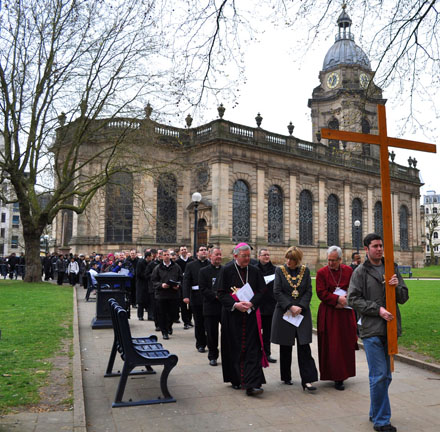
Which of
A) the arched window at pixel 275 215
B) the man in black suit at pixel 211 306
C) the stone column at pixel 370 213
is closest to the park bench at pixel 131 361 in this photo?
the man in black suit at pixel 211 306

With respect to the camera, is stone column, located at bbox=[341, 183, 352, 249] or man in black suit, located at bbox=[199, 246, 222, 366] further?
stone column, located at bbox=[341, 183, 352, 249]

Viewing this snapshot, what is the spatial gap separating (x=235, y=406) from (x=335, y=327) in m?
1.96

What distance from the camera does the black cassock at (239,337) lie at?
6426 millimetres

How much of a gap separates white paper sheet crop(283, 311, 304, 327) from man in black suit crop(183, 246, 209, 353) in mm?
2951

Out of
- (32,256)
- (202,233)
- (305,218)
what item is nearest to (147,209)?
(202,233)

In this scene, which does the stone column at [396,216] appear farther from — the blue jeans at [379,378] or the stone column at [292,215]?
the blue jeans at [379,378]

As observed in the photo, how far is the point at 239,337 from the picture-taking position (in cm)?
669

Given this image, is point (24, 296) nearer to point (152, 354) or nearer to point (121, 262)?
point (121, 262)

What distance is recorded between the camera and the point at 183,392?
6.37m

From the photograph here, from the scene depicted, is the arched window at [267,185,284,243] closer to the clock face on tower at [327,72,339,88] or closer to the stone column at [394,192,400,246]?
the stone column at [394,192,400,246]

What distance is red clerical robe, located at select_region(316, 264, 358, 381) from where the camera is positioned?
6676 millimetres

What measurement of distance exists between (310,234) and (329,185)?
5.01 meters

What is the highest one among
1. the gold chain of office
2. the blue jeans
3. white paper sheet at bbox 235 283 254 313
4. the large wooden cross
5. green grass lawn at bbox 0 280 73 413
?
the large wooden cross

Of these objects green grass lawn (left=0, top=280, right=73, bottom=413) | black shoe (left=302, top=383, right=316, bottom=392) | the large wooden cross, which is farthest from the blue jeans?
green grass lawn (left=0, top=280, right=73, bottom=413)
